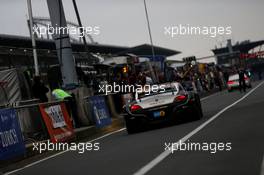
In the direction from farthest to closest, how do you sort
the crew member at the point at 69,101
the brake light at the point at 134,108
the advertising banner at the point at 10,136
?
the crew member at the point at 69,101, the brake light at the point at 134,108, the advertising banner at the point at 10,136

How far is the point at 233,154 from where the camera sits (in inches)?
423

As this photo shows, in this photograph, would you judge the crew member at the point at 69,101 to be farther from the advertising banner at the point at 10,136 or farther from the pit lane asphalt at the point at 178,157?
the pit lane asphalt at the point at 178,157

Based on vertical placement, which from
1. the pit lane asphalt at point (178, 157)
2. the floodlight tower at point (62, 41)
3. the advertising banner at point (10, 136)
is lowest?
the pit lane asphalt at point (178, 157)

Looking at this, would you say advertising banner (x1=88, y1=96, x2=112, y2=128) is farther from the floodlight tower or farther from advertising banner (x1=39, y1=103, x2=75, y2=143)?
advertising banner (x1=39, y1=103, x2=75, y2=143)

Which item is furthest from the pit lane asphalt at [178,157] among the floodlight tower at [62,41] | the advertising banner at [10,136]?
the floodlight tower at [62,41]

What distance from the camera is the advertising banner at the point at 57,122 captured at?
18.9 meters

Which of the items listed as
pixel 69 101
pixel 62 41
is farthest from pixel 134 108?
pixel 62 41

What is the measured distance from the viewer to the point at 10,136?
625 inches

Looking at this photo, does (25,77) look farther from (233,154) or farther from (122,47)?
(122,47)

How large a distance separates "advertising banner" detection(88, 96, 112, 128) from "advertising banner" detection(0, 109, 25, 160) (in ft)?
25.2

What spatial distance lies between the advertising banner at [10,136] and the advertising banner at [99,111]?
769 centimetres

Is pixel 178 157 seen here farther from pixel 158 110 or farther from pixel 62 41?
pixel 62 41

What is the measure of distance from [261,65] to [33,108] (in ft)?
502

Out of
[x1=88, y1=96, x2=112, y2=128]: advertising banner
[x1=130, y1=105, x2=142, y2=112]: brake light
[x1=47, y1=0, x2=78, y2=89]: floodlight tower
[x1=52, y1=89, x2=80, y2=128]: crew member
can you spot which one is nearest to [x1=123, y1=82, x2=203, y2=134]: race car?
[x1=130, y1=105, x2=142, y2=112]: brake light
